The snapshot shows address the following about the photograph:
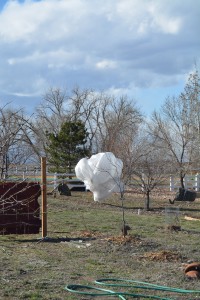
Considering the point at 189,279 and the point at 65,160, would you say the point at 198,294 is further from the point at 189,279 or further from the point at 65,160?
the point at 65,160

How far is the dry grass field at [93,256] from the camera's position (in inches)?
278

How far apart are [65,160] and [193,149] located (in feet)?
25.9

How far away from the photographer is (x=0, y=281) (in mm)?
7270

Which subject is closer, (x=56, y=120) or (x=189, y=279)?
(x=189, y=279)

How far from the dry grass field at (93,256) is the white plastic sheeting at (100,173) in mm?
5413

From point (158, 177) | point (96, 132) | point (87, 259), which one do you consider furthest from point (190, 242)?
point (96, 132)

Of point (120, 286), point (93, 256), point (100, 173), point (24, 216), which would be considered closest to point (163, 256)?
point (93, 256)

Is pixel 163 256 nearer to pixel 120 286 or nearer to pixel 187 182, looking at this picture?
pixel 120 286

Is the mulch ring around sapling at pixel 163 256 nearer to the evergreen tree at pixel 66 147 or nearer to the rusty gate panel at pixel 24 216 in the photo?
the rusty gate panel at pixel 24 216

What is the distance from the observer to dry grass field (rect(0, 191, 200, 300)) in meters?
7.07

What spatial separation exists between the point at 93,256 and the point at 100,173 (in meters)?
12.7

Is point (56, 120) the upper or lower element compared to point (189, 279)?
upper

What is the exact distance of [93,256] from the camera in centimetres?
962

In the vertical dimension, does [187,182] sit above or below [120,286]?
above
